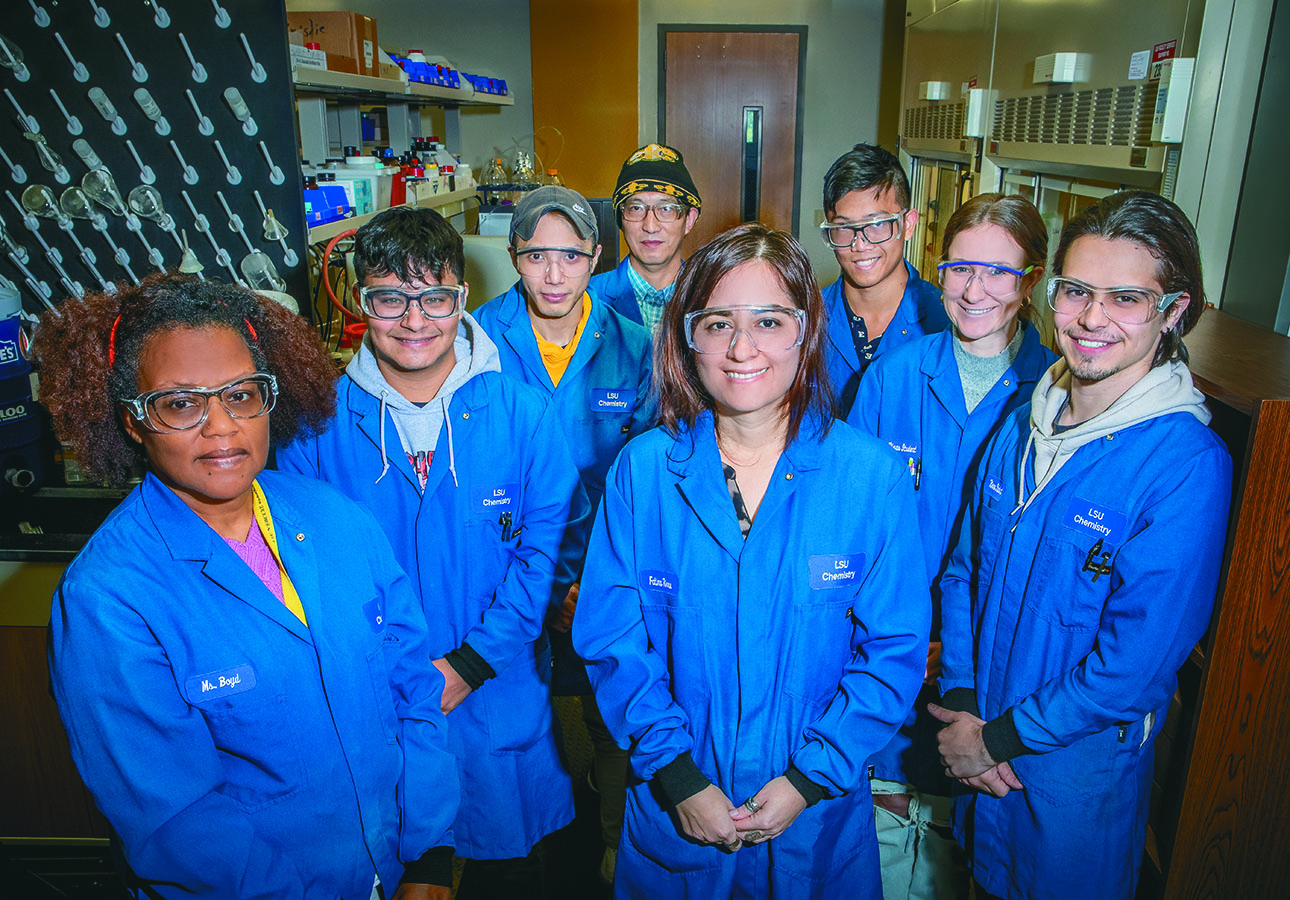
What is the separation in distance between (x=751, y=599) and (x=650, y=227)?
1.61m

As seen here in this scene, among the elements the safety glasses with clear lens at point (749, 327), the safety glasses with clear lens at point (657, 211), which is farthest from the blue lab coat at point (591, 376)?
the safety glasses with clear lens at point (749, 327)

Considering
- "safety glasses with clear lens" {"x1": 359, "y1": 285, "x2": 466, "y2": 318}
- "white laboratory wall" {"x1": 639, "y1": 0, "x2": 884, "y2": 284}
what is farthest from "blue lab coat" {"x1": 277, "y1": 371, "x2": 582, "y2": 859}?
"white laboratory wall" {"x1": 639, "y1": 0, "x2": 884, "y2": 284}

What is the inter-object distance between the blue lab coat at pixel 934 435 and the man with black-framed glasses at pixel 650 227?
881 mm

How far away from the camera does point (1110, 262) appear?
4.36 feet

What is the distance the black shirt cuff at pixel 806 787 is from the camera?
124 cm

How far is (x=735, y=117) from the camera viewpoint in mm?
6289

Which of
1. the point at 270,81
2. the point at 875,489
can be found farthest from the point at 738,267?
the point at 270,81

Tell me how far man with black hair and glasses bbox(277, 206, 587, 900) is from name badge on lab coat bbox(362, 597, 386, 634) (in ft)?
1.05

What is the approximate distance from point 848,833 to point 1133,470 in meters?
0.74

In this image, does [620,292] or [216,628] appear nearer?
[216,628]

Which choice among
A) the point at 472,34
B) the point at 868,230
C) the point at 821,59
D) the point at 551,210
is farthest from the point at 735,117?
the point at 551,210

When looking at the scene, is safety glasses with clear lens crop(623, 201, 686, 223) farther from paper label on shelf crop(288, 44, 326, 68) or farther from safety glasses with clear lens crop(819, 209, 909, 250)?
paper label on shelf crop(288, 44, 326, 68)

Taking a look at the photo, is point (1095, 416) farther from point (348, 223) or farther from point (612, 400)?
point (348, 223)

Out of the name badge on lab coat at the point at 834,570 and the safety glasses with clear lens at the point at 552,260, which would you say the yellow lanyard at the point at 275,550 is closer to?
the name badge on lab coat at the point at 834,570
